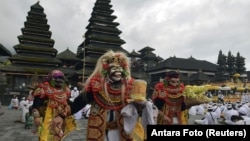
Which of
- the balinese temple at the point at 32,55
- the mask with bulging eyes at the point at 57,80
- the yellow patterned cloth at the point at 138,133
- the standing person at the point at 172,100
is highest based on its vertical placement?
the balinese temple at the point at 32,55

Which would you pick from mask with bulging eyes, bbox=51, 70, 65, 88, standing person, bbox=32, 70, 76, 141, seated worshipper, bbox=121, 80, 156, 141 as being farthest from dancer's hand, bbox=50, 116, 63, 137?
seated worshipper, bbox=121, 80, 156, 141

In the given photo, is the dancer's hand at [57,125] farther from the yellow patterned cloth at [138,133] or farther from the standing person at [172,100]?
the standing person at [172,100]

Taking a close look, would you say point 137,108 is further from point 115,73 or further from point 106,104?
point 115,73

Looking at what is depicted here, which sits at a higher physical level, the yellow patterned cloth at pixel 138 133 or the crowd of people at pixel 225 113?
the yellow patterned cloth at pixel 138 133

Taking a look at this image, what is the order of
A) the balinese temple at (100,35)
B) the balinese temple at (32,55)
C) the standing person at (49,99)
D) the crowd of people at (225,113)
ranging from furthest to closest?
1. the balinese temple at (100,35)
2. the balinese temple at (32,55)
3. the crowd of people at (225,113)
4. the standing person at (49,99)

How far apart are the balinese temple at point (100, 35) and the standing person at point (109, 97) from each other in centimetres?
3461

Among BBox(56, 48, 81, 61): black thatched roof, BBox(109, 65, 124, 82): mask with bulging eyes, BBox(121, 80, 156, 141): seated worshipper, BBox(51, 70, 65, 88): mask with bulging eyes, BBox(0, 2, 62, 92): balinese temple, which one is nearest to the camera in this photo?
BBox(121, 80, 156, 141): seated worshipper

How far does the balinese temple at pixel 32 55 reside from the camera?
36.6m

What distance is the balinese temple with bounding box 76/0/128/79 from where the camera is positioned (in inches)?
1604

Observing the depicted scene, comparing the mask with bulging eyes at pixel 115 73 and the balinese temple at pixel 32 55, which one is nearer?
the mask with bulging eyes at pixel 115 73

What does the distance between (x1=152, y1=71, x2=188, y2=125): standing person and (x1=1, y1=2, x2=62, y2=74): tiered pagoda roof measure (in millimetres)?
32283

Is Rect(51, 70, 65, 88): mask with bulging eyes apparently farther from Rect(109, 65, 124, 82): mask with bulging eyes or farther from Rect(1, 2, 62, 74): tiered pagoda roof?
Rect(1, 2, 62, 74): tiered pagoda roof

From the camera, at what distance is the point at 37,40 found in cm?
4188

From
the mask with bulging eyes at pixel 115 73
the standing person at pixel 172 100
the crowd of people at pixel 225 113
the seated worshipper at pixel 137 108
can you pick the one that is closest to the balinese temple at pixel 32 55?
the crowd of people at pixel 225 113
